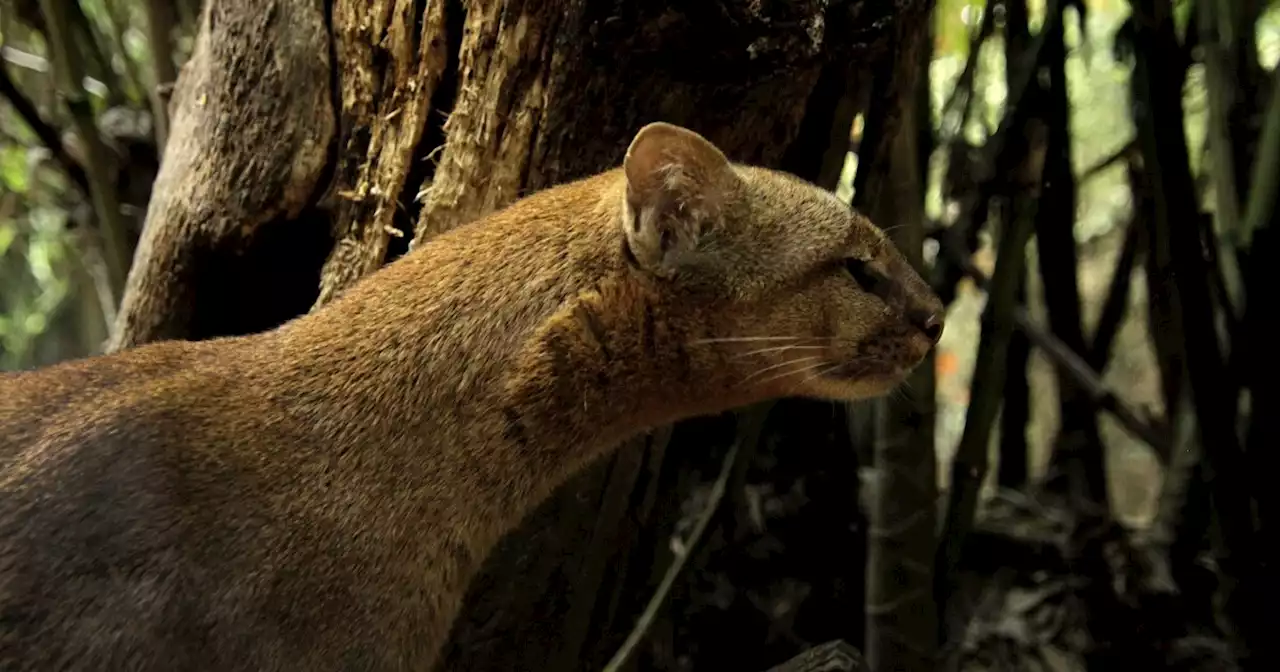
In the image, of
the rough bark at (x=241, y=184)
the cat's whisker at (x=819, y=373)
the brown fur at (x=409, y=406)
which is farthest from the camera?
the rough bark at (x=241, y=184)

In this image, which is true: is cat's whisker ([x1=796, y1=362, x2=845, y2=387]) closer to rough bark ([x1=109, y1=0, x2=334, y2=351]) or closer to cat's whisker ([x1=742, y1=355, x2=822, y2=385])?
cat's whisker ([x1=742, y1=355, x2=822, y2=385])

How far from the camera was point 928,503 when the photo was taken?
5.91 feet

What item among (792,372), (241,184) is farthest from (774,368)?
(241,184)

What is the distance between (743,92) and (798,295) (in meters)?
0.28

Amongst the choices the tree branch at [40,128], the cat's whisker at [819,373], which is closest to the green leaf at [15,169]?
the tree branch at [40,128]

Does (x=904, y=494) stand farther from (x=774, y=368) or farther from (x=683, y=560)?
(x=774, y=368)

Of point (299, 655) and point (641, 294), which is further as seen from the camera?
point (641, 294)

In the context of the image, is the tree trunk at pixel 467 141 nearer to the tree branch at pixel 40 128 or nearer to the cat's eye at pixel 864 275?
the cat's eye at pixel 864 275

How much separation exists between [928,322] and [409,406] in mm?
630

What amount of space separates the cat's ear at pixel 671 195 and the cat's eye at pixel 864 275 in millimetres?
190

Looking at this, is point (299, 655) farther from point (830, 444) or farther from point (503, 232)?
point (830, 444)

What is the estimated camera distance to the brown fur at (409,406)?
1.05 metres

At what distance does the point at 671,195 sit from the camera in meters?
1.23

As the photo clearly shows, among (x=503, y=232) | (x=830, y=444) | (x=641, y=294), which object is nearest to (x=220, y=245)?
(x=503, y=232)
